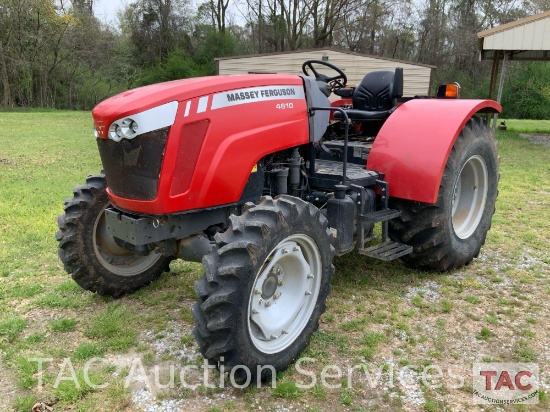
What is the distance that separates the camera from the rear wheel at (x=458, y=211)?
3.89m

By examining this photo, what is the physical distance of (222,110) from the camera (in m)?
2.79

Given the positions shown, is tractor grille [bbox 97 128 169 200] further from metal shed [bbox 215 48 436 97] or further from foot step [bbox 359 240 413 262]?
metal shed [bbox 215 48 436 97]

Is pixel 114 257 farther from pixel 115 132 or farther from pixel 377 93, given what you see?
pixel 377 93

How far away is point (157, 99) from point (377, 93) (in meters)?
2.56

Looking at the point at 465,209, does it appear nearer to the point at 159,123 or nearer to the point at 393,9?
the point at 159,123

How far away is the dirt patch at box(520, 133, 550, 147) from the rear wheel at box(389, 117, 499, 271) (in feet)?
37.4

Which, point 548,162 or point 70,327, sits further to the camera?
point 548,162

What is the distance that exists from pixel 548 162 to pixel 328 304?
916 centimetres

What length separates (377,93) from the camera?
15.0 feet

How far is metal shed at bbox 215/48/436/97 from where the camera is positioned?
17.2 m

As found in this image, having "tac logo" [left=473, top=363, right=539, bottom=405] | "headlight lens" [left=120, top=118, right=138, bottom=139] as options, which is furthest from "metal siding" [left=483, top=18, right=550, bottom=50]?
"headlight lens" [left=120, top=118, right=138, bottom=139]

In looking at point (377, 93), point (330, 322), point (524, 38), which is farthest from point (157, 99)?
point (524, 38)

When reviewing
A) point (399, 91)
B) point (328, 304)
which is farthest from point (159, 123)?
point (399, 91)

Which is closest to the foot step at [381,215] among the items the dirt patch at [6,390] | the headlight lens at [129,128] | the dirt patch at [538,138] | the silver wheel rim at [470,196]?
the silver wheel rim at [470,196]
